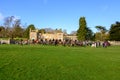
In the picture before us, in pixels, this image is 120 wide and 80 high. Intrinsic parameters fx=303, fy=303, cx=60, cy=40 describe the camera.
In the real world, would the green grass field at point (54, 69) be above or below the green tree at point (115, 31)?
below

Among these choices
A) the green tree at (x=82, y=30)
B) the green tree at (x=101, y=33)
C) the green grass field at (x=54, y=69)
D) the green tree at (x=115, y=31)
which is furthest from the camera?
the green tree at (x=101, y=33)

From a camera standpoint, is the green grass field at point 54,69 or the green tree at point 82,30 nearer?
the green grass field at point 54,69

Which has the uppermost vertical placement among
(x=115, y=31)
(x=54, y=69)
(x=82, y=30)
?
(x=82, y=30)

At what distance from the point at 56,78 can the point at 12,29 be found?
125049 mm

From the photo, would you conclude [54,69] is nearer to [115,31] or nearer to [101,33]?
[115,31]

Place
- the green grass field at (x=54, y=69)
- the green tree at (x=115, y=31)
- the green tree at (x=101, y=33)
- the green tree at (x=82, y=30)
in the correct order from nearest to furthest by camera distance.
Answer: the green grass field at (x=54, y=69) < the green tree at (x=115, y=31) < the green tree at (x=82, y=30) < the green tree at (x=101, y=33)

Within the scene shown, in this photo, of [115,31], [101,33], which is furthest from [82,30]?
[101,33]

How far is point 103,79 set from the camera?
21.3 m

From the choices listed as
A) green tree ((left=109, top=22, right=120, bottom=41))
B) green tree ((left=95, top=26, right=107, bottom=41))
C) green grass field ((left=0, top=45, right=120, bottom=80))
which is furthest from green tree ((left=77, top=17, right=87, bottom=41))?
green grass field ((left=0, top=45, right=120, bottom=80))

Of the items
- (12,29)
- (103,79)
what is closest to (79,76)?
(103,79)

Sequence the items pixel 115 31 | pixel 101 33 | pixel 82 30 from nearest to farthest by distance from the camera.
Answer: pixel 115 31 → pixel 82 30 → pixel 101 33

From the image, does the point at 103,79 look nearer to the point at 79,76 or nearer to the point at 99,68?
the point at 79,76

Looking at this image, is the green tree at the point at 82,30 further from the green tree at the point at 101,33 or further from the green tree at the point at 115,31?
the green tree at the point at 101,33

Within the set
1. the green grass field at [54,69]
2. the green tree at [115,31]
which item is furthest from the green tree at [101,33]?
the green grass field at [54,69]
